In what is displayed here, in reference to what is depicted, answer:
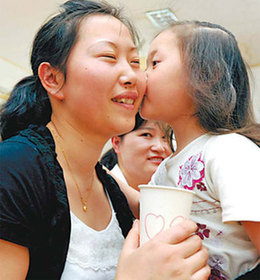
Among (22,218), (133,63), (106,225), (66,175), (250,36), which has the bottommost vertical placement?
(250,36)

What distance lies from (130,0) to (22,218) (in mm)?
3007

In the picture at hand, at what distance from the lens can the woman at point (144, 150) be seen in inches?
90.7

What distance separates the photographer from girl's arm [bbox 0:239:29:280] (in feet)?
2.87

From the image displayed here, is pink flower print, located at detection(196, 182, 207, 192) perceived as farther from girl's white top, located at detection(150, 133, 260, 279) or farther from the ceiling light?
the ceiling light

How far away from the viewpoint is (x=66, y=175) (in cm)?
124

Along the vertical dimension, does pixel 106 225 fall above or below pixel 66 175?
below

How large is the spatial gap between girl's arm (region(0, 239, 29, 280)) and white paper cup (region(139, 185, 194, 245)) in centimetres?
28

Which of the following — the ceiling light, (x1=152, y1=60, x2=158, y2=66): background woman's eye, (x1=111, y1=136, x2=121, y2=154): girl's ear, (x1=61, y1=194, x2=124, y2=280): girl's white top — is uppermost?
(x1=152, y1=60, x2=158, y2=66): background woman's eye

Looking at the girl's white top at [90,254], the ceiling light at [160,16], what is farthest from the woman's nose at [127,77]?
the ceiling light at [160,16]

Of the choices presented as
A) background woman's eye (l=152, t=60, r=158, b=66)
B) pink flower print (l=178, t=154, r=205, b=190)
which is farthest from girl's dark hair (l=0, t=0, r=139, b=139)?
pink flower print (l=178, t=154, r=205, b=190)

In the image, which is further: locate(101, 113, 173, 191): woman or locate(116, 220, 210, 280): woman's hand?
locate(101, 113, 173, 191): woman

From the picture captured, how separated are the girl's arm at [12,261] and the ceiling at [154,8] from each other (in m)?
2.70

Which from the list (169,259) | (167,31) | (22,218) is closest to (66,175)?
(22,218)

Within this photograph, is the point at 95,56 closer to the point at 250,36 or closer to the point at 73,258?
the point at 73,258
